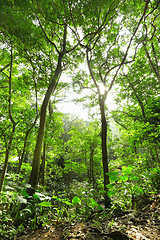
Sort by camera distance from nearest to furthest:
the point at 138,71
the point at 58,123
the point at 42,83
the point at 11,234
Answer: the point at 11,234, the point at 42,83, the point at 58,123, the point at 138,71

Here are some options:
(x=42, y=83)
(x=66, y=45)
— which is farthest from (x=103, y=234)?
(x=66, y=45)

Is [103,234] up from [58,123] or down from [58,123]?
down

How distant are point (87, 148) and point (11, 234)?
8.18 metres

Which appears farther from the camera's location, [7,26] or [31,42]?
[31,42]

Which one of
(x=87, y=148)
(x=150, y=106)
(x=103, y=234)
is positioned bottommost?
(x=103, y=234)

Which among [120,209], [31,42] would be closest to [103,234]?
[120,209]

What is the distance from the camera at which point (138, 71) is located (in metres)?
8.31

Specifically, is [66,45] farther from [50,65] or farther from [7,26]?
[7,26]

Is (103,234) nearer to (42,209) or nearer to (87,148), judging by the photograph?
(42,209)

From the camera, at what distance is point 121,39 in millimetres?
6102

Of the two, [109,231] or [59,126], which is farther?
[59,126]

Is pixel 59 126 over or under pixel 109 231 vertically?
over

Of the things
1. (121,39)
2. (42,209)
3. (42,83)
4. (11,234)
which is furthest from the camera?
(121,39)

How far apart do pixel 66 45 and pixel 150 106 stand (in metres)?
5.51
